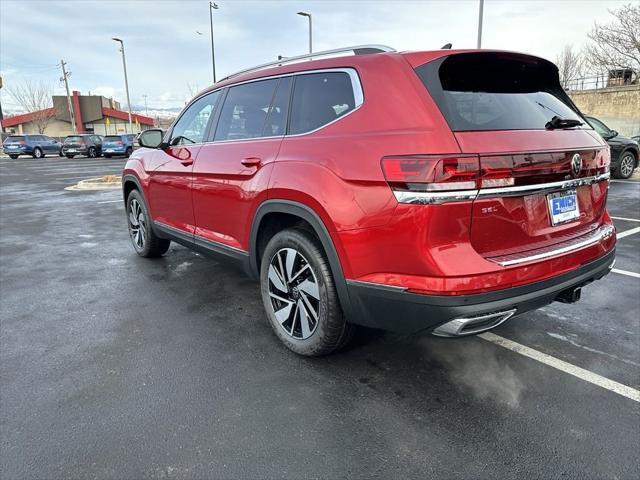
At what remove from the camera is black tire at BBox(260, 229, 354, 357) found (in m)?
2.73

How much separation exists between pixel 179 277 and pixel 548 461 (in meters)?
3.79

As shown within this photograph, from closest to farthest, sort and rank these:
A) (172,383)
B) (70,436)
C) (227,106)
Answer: (70,436) < (172,383) < (227,106)

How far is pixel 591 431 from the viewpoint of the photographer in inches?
91.6

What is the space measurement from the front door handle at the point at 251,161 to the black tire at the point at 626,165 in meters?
13.1

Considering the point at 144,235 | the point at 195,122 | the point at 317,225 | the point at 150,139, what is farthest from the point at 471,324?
the point at 144,235

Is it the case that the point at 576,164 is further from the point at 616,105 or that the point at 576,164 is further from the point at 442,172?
the point at 616,105

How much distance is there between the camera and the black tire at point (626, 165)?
12.8 meters

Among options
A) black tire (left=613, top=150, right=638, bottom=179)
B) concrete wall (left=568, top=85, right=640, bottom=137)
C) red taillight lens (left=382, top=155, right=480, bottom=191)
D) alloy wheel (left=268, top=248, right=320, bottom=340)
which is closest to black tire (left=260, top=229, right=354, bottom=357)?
alloy wheel (left=268, top=248, right=320, bottom=340)

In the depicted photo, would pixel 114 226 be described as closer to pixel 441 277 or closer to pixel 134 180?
pixel 134 180

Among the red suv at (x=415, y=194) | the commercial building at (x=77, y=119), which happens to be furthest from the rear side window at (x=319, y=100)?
the commercial building at (x=77, y=119)

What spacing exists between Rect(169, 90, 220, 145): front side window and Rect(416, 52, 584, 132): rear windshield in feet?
7.54

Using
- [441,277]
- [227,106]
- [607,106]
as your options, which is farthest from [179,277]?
[607,106]

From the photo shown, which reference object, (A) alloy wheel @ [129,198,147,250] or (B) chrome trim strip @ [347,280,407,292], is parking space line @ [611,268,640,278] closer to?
(B) chrome trim strip @ [347,280,407,292]

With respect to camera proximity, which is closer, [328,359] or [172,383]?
[172,383]
